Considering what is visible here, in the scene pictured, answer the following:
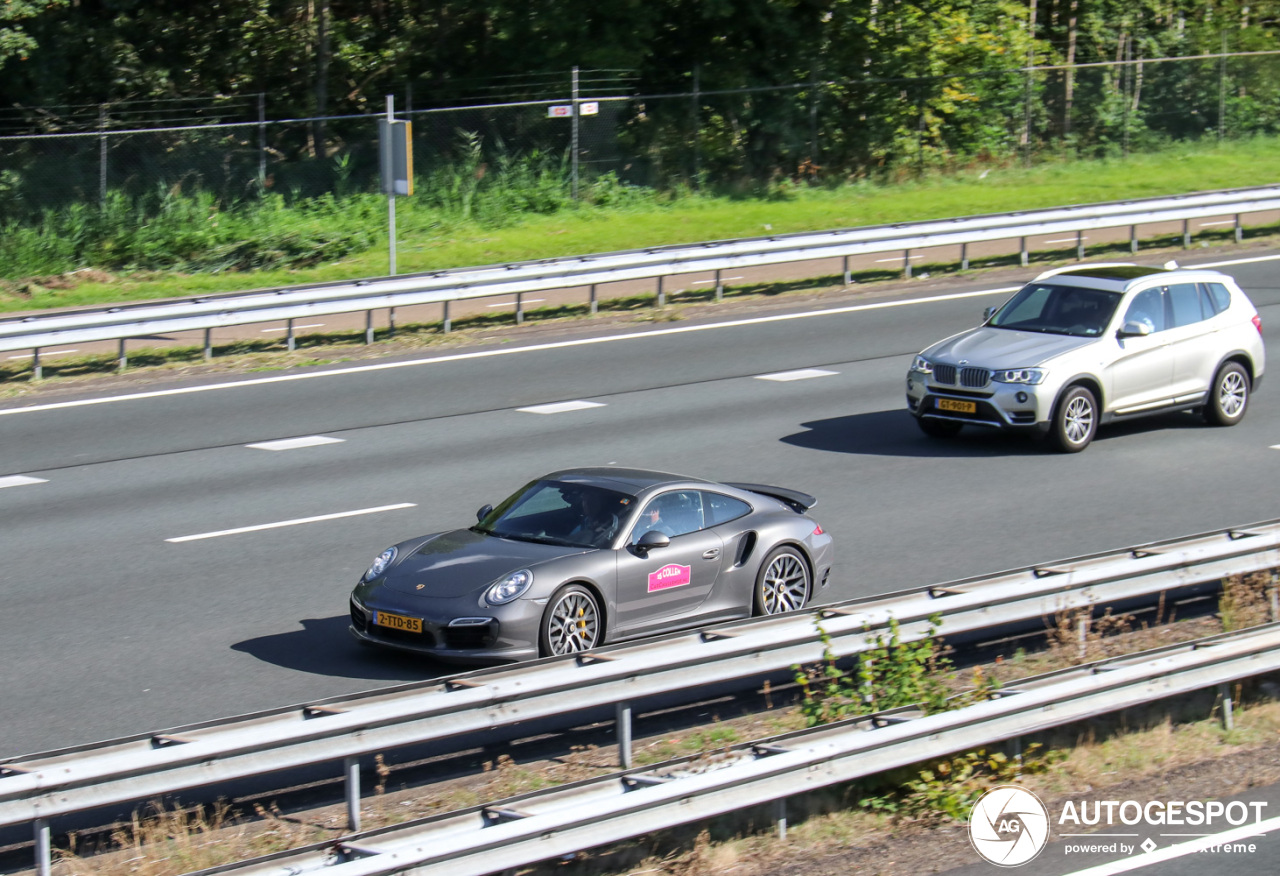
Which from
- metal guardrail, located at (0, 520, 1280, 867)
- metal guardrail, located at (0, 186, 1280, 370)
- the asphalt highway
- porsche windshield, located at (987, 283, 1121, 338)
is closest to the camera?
metal guardrail, located at (0, 520, 1280, 867)

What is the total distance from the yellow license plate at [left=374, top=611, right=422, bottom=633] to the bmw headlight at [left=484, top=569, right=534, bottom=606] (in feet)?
1.45

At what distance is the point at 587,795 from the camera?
6719 mm

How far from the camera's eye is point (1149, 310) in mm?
16609

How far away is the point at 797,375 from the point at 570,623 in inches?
402

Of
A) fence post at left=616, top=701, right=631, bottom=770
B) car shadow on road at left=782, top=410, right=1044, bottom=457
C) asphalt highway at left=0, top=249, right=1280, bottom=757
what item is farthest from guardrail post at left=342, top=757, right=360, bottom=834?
car shadow on road at left=782, top=410, right=1044, bottom=457

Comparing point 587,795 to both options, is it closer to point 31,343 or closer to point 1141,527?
point 1141,527

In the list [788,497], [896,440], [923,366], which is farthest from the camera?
[896,440]

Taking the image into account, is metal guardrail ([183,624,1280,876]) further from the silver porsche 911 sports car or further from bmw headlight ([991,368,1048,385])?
bmw headlight ([991,368,1048,385])

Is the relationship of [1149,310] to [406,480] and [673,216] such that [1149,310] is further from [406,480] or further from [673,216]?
[673,216]

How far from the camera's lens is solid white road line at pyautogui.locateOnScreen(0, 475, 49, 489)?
14852 mm

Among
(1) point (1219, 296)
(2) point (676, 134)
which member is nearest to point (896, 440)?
(1) point (1219, 296)

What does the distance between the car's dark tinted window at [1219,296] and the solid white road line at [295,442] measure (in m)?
9.53

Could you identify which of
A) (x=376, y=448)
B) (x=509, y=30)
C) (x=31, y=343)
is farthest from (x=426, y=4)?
(x=376, y=448)

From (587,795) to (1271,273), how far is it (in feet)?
73.9
